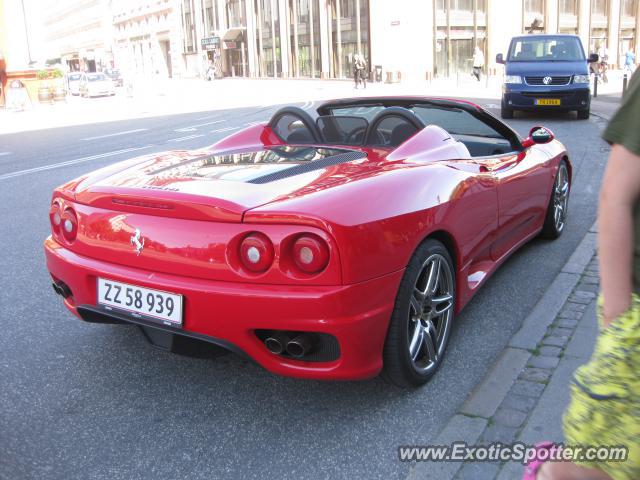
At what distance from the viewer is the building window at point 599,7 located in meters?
49.2

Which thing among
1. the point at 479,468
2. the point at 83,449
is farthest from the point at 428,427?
the point at 83,449

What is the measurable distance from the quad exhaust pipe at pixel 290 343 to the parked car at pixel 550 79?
14318 mm

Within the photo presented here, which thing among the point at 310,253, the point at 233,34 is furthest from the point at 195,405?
the point at 233,34

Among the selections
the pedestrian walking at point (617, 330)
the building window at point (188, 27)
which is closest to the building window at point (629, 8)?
the building window at point (188, 27)

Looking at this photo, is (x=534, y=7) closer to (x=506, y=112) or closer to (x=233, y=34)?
(x=233, y=34)

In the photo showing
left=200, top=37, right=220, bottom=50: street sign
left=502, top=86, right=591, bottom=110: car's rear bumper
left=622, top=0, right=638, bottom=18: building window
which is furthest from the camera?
left=200, top=37, right=220, bottom=50: street sign

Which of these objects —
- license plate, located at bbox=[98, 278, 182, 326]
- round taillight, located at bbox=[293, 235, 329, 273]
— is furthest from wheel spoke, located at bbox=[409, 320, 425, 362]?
license plate, located at bbox=[98, 278, 182, 326]

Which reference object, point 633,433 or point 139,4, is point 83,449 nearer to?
point 633,433

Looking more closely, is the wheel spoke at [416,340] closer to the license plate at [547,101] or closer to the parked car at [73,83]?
the license plate at [547,101]

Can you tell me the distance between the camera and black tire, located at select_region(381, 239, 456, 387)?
9.28 ft

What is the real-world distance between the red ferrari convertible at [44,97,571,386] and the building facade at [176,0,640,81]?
124 ft

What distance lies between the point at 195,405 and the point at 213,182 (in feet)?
3.21

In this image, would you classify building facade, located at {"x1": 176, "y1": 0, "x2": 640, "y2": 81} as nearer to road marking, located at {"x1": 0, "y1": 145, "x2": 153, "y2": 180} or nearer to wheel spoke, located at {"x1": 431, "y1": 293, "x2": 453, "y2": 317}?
road marking, located at {"x1": 0, "y1": 145, "x2": 153, "y2": 180}

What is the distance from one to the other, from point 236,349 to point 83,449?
722mm
